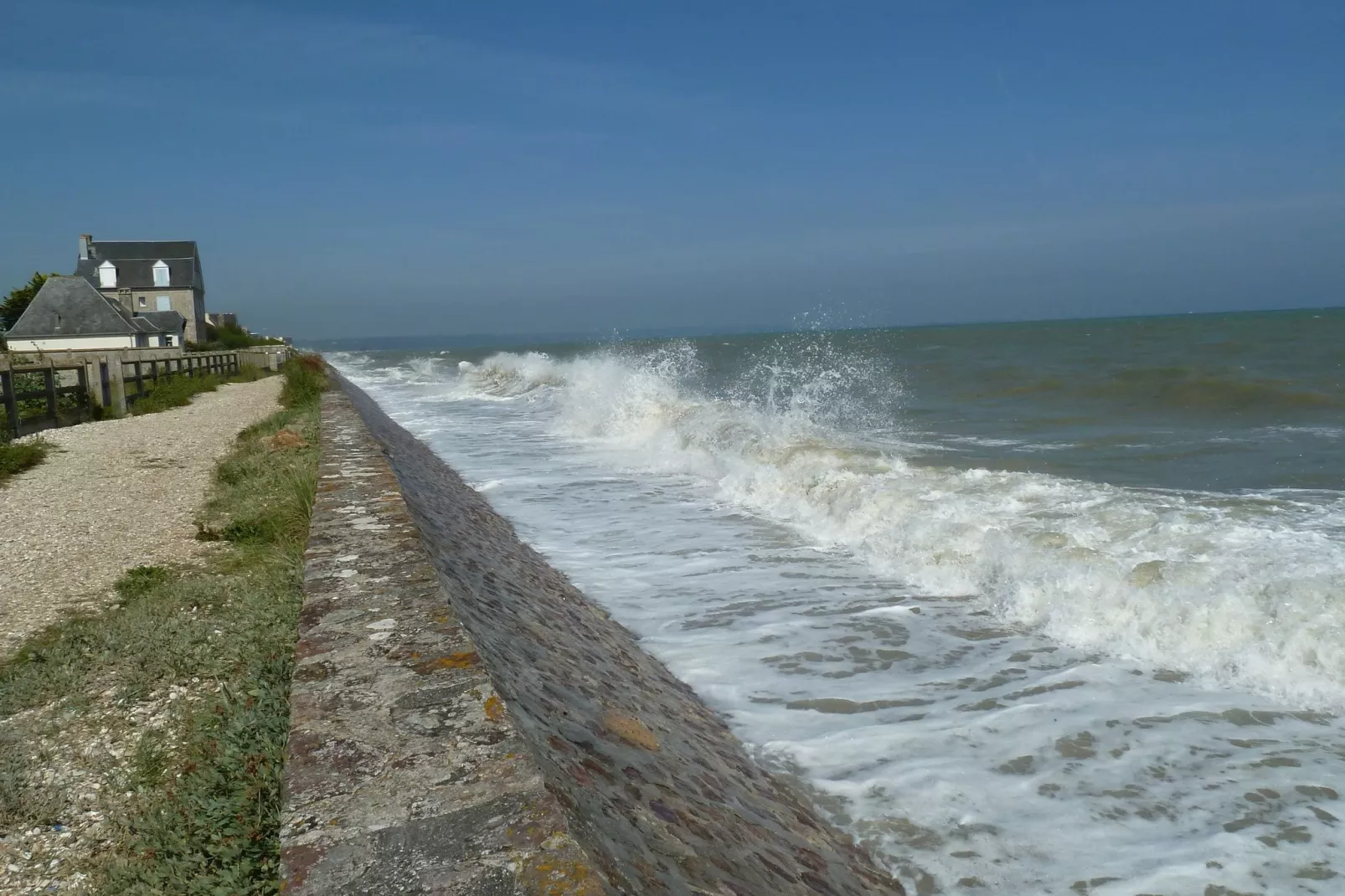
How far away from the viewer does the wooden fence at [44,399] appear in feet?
43.6

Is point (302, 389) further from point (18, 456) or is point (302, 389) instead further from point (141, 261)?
point (141, 261)

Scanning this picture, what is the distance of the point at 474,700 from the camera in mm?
2650

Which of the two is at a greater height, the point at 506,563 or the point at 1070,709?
the point at 506,563

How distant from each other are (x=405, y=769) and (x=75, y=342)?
53.9 m

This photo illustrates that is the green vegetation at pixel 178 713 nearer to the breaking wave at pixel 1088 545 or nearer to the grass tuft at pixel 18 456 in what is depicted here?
the breaking wave at pixel 1088 545

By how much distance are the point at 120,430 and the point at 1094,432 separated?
16.6 meters

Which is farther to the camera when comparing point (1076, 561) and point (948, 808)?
point (1076, 561)

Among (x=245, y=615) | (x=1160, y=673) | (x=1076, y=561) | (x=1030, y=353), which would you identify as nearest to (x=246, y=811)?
(x=245, y=615)

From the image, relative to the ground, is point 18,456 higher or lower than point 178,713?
higher

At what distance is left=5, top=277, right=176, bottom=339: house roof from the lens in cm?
4644


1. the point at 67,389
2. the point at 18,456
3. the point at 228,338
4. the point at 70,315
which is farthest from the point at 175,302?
the point at 18,456

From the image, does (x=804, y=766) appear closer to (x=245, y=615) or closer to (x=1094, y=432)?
(x=245, y=615)

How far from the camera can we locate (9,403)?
43.6ft

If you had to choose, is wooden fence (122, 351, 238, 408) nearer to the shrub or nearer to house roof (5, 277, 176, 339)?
the shrub
